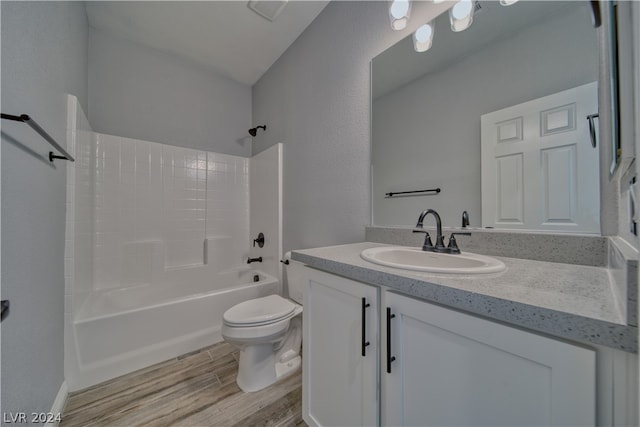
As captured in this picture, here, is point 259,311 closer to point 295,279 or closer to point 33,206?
point 295,279


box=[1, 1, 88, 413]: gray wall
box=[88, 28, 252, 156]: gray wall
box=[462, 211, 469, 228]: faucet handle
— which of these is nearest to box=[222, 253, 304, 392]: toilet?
box=[1, 1, 88, 413]: gray wall

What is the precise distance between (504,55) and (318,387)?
63.6 inches

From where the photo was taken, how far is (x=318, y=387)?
3.25 ft

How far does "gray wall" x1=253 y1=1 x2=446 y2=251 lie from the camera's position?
1.46 meters

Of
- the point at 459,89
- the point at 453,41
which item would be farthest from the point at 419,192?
the point at 453,41

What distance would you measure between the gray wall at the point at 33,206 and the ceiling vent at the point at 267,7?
1117 millimetres

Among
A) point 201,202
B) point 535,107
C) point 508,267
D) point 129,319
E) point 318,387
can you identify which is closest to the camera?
point 508,267

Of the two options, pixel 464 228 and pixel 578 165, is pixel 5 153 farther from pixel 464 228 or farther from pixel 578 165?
pixel 578 165

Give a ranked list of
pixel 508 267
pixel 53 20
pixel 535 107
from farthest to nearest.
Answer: pixel 53 20
pixel 535 107
pixel 508 267

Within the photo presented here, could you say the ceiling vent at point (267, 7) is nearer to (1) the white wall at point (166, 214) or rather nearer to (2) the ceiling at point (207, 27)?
(2) the ceiling at point (207, 27)

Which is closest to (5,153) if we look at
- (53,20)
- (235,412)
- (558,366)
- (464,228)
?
(53,20)

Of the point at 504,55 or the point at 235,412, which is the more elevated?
the point at 504,55

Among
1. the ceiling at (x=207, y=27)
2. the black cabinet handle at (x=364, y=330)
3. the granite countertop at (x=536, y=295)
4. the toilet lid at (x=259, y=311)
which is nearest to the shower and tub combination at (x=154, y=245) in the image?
the toilet lid at (x=259, y=311)

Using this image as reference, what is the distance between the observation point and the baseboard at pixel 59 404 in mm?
1107
